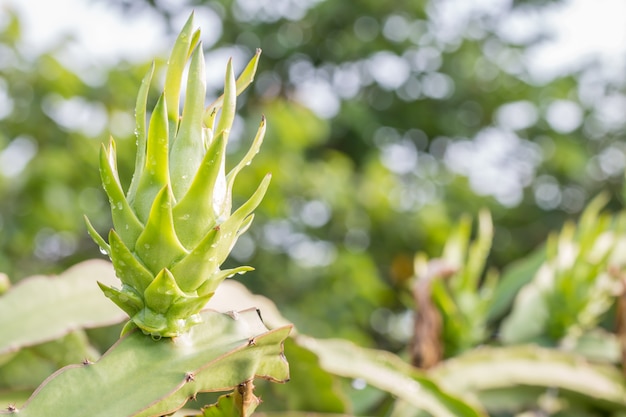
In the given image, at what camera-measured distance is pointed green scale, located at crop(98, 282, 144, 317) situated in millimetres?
454

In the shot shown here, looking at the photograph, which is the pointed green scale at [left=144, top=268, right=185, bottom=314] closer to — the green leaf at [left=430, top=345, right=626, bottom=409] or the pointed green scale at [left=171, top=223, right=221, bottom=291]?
the pointed green scale at [left=171, top=223, right=221, bottom=291]

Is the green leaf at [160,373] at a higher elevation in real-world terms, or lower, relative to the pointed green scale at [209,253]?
lower

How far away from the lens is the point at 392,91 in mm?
7367

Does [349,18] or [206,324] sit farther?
[349,18]

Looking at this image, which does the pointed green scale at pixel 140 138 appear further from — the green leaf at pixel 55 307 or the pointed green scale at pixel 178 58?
the green leaf at pixel 55 307

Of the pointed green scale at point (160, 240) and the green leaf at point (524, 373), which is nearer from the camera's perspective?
the pointed green scale at point (160, 240)

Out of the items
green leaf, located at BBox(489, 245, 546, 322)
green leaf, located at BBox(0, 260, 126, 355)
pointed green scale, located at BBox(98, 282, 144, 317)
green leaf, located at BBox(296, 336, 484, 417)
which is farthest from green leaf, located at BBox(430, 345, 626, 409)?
pointed green scale, located at BBox(98, 282, 144, 317)

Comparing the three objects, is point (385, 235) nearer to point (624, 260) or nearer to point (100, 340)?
point (100, 340)

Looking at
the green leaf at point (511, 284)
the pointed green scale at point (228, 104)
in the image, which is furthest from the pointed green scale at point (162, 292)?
the green leaf at point (511, 284)

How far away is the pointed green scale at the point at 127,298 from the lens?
1.49 feet

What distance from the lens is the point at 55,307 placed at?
29.6 inches

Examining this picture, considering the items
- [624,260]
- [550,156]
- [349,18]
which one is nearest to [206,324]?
[624,260]

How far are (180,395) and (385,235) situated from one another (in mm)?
4248

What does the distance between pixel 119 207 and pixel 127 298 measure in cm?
6
